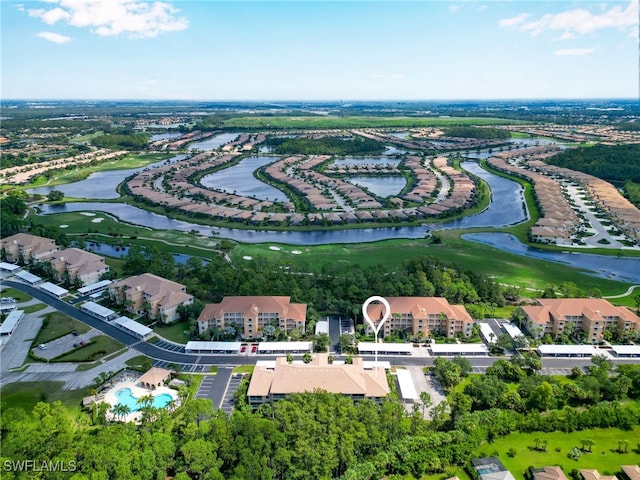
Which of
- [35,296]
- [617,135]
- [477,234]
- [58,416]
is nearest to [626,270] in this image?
[477,234]

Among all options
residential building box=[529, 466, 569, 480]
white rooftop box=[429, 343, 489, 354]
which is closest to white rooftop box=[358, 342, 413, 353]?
white rooftop box=[429, 343, 489, 354]

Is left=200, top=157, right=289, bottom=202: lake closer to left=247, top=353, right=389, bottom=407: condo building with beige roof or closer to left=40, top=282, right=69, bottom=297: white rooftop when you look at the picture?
left=40, top=282, right=69, bottom=297: white rooftop

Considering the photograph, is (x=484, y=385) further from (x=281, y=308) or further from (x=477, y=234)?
(x=477, y=234)

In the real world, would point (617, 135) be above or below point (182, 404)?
above

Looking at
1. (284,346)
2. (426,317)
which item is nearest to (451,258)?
(426,317)

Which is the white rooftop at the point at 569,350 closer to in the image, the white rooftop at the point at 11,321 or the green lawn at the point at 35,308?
the white rooftop at the point at 11,321

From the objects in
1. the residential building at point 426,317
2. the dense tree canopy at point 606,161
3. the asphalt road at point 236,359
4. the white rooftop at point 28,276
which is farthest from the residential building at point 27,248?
the dense tree canopy at point 606,161

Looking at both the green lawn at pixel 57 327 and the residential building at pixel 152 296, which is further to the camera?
the residential building at pixel 152 296
